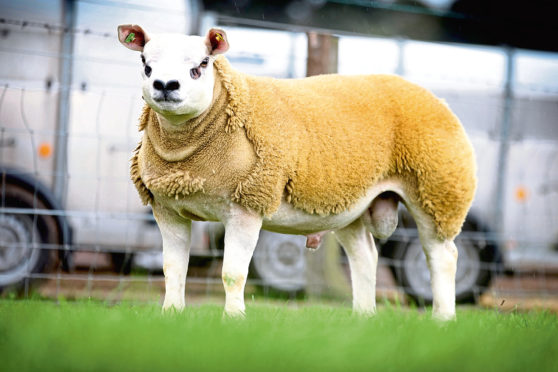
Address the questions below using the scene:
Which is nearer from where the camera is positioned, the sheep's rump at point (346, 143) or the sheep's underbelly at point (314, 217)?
the sheep's rump at point (346, 143)

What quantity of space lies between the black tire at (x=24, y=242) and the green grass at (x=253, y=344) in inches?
89.3

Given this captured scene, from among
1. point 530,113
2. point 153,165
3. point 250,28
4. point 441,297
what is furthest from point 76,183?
point 530,113

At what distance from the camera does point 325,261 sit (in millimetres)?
4965

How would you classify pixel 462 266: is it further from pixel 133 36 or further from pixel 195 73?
pixel 133 36

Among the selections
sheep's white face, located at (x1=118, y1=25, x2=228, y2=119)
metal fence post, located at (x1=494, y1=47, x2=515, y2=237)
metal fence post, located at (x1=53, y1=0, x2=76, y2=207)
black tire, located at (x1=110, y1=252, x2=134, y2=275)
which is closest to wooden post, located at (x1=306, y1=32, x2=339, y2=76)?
metal fence post, located at (x1=53, y1=0, x2=76, y2=207)

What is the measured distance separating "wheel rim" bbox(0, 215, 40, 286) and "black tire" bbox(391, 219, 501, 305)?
2898 mm

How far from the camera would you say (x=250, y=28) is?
5699mm

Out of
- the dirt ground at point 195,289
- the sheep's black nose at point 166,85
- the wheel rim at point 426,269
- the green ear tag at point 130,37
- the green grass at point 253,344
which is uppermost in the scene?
the green ear tag at point 130,37

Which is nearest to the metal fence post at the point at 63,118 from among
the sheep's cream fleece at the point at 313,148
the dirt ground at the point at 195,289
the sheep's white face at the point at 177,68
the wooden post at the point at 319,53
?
the dirt ground at the point at 195,289

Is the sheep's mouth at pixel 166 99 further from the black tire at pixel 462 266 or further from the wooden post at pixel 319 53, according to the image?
the black tire at pixel 462 266

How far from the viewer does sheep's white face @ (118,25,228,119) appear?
8.54 ft

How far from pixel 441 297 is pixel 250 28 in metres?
3.15

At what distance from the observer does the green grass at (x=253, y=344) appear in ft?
6.18

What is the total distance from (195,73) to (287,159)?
53 cm
